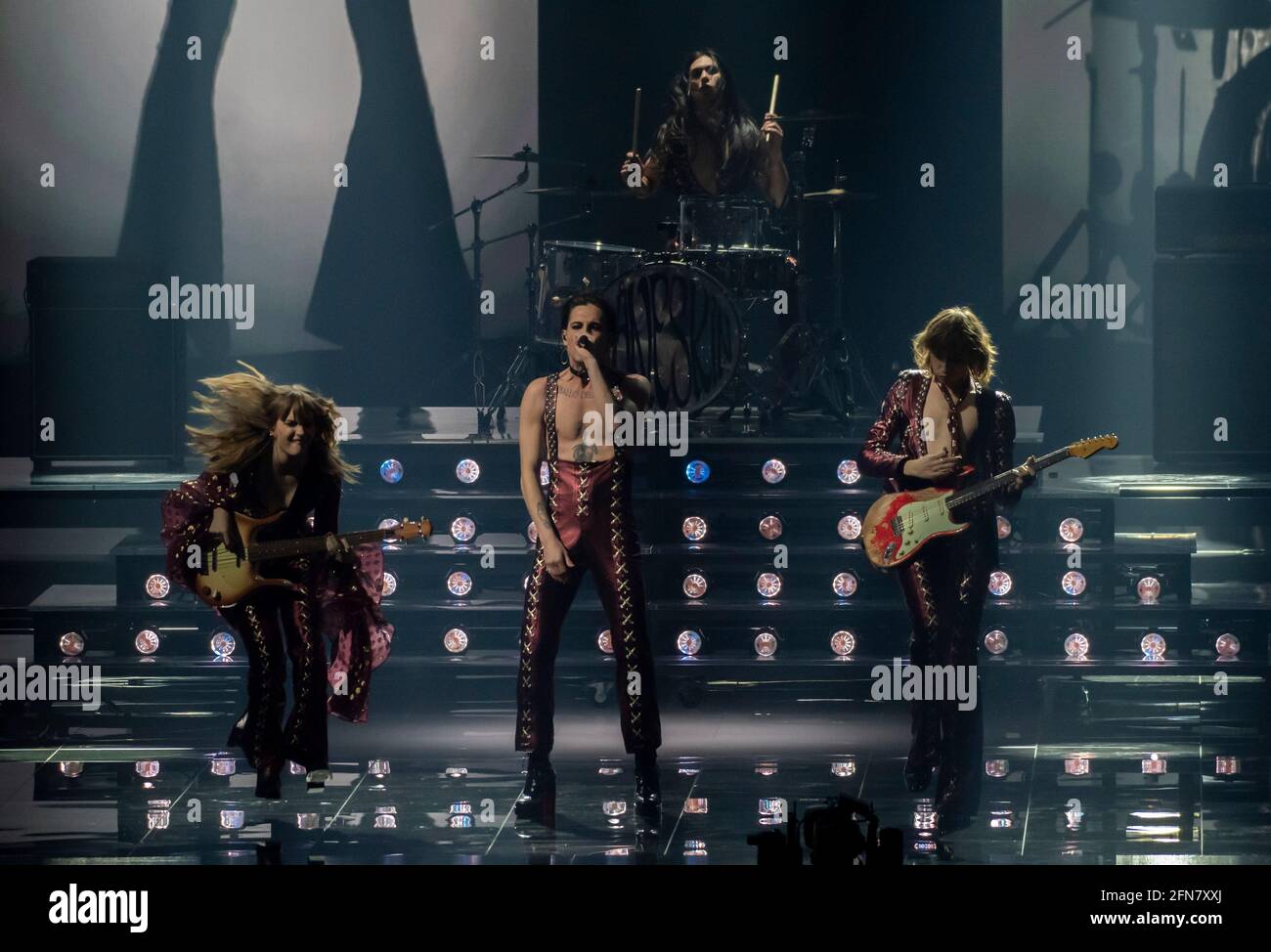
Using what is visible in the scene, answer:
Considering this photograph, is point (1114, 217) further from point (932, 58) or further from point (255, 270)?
point (255, 270)

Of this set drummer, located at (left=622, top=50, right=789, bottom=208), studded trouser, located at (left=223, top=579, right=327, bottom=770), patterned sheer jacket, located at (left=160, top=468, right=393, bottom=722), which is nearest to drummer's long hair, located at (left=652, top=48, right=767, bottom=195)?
drummer, located at (left=622, top=50, right=789, bottom=208)

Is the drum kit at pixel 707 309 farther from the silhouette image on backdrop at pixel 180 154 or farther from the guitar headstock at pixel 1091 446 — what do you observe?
the guitar headstock at pixel 1091 446

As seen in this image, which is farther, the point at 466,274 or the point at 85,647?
the point at 466,274

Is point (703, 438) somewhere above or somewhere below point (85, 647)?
above

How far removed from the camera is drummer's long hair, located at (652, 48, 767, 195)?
11305 mm

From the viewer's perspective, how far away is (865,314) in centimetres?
1229

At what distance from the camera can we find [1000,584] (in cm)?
997

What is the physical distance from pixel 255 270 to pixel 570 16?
2096mm

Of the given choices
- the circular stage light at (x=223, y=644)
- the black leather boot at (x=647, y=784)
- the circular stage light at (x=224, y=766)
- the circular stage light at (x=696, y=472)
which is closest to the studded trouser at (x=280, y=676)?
the circular stage light at (x=224, y=766)

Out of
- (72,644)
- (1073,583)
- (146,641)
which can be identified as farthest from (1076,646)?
(72,644)

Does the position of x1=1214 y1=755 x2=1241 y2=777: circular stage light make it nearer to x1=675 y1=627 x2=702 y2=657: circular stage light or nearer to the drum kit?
x1=675 y1=627 x2=702 y2=657: circular stage light
